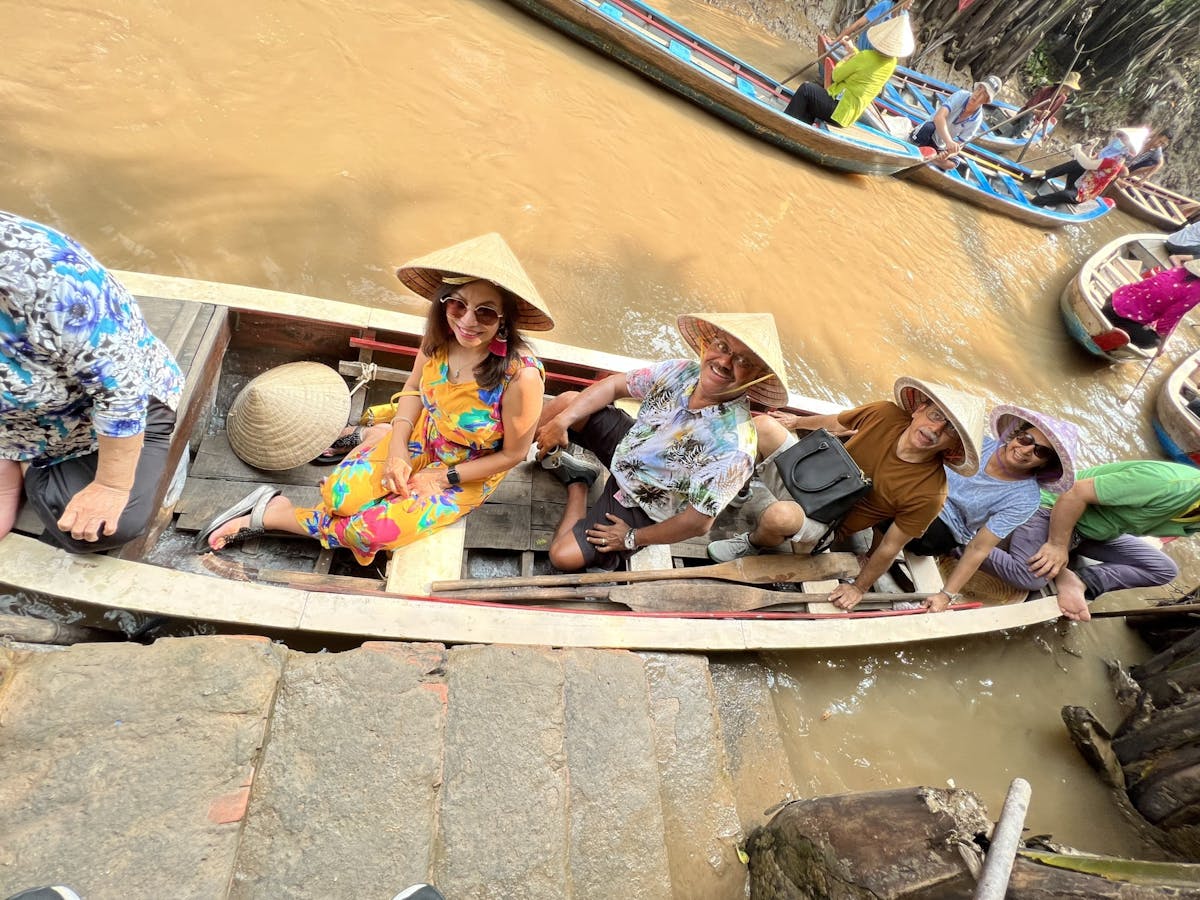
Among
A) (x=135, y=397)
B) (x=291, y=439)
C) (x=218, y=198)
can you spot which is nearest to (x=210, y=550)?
(x=291, y=439)

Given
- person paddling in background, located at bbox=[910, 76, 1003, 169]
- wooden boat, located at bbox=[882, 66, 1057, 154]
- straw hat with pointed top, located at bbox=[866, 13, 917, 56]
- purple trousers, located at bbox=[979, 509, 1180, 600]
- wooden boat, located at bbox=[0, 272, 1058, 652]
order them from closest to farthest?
wooden boat, located at bbox=[0, 272, 1058, 652] → purple trousers, located at bbox=[979, 509, 1180, 600] → straw hat with pointed top, located at bbox=[866, 13, 917, 56] → person paddling in background, located at bbox=[910, 76, 1003, 169] → wooden boat, located at bbox=[882, 66, 1057, 154]

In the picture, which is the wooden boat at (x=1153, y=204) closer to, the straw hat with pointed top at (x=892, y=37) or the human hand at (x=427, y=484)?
the straw hat with pointed top at (x=892, y=37)

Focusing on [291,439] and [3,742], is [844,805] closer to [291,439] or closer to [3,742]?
[3,742]

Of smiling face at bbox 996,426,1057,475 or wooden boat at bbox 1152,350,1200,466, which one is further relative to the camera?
wooden boat at bbox 1152,350,1200,466

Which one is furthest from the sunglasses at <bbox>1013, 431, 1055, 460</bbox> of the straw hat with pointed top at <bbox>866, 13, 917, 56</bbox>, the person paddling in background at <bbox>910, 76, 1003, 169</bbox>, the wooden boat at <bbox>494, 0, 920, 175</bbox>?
the person paddling in background at <bbox>910, 76, 1003, 169</bbox>

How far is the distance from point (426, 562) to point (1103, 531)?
364 centimetres

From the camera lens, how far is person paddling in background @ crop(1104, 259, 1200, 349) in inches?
233

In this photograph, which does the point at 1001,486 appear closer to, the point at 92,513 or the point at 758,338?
the point at 758,338

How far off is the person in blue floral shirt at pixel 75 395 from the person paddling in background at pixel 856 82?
7.43 meters

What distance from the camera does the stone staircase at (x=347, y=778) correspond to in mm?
1321

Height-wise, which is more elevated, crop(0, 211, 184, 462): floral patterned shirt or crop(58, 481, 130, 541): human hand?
crop(0, 211, 184, 462): floral patterned shirt

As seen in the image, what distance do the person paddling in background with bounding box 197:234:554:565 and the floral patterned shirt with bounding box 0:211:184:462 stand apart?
0.71 meters

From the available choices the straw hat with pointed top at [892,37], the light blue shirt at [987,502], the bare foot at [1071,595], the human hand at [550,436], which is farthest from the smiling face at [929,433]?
the straw hat with pointed top at [892,37]

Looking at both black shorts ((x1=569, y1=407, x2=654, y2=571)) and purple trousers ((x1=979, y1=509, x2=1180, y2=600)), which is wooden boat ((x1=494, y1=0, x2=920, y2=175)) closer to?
purple trousers ((x1=979, y1=509, x2=1180, y2=600))
